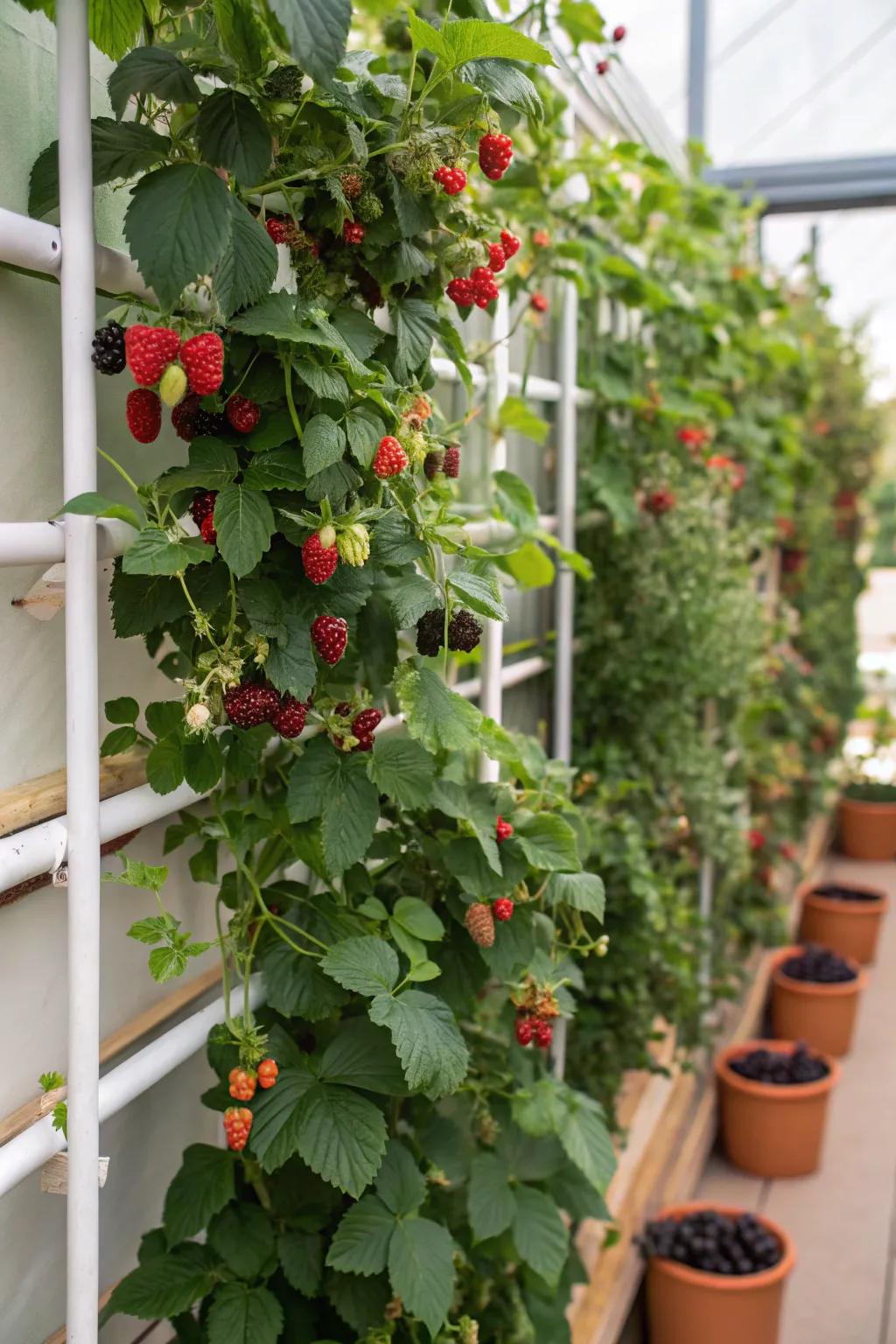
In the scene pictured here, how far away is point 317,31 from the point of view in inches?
30.3

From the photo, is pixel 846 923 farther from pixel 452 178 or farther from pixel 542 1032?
pixel 452 178

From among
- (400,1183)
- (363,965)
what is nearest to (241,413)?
(363,965)

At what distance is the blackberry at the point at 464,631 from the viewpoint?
1083 mm

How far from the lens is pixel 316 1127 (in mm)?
1052

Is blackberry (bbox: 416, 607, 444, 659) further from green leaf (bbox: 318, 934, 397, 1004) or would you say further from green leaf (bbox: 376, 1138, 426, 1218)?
green leaf (bbox: 376, 1138, 426, 1218)

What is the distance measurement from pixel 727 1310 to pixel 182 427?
1.90 meters

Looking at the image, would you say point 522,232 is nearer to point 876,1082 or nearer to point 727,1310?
point 727,1310

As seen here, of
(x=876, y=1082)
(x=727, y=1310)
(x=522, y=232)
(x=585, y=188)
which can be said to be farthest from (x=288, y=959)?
(x=876, y=1082)

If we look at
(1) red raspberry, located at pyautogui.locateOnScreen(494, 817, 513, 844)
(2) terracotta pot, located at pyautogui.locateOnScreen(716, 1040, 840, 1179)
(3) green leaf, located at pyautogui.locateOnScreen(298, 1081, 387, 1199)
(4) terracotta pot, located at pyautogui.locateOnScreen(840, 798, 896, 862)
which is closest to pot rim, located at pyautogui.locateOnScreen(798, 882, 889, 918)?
(4) terracotta pot, located at pyautogui.locateOnScreen(840, 798, 896, 862)

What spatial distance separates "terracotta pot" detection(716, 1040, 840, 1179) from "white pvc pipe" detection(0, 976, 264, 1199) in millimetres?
2094

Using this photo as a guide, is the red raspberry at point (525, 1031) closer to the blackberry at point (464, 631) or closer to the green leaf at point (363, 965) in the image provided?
the green leaf at point (363, 965)

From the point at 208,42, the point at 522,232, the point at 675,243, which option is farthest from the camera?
the point at 675,243

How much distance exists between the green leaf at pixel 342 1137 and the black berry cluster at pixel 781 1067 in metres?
2.21

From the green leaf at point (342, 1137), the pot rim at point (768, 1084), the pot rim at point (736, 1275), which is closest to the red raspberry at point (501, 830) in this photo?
the green leaf at point (342, 1137)
